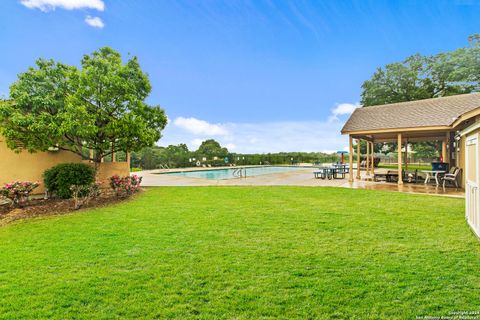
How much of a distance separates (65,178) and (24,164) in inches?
107

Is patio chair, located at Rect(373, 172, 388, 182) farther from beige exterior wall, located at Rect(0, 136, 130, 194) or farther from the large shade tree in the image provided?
beige exterior wall, located at Rect(0, 136, 130, 194)

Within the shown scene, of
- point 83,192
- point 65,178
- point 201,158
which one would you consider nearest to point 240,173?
point 201,158

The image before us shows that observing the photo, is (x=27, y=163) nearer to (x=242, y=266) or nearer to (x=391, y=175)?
(x=242, y=266)

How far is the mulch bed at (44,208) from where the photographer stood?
21.1ft

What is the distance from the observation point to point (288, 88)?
79.9 ft

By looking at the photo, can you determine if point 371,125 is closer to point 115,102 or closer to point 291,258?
point 291,258

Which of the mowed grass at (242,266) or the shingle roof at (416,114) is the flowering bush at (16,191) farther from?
the shingle roof at (416,114)

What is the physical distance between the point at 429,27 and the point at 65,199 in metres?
25.3

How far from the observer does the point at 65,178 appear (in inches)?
320

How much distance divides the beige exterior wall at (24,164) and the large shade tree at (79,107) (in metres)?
0.79

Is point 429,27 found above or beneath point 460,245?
above

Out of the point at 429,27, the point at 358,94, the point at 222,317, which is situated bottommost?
the point at 222,317

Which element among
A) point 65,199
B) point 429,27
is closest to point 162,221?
point 65,199

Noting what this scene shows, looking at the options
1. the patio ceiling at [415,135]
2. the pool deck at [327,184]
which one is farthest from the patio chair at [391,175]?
the patio ceiling at [415,135]
